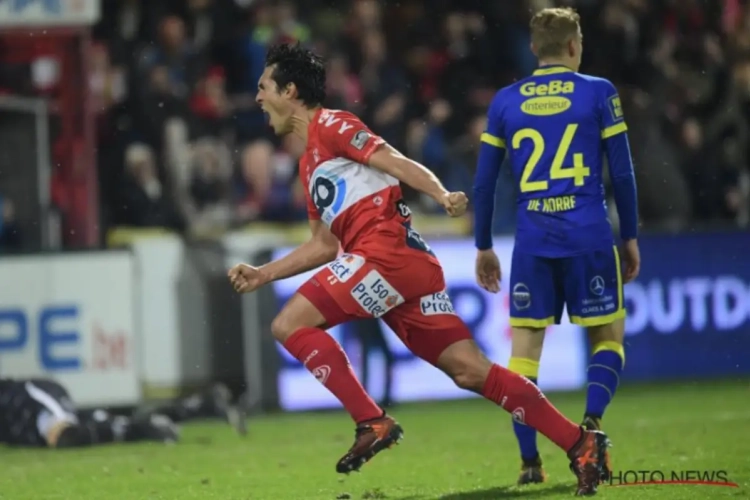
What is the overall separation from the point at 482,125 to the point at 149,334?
4.06 m

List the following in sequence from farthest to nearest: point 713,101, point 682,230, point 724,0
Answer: point 724,0, point 713,101, point 682,230

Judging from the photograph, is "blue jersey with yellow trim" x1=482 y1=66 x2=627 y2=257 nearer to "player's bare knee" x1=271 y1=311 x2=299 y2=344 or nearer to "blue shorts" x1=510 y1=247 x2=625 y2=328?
"blue shorts" x1=510 y1=247 x2=625 y2=328

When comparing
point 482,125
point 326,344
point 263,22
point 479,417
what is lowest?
point 479,417

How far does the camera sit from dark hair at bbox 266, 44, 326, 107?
7.10m

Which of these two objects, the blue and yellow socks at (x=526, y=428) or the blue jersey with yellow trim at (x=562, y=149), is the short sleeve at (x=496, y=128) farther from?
the blue and yellow socks at (x=526, y=428)

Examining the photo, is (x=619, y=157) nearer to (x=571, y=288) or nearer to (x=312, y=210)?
(x=571, y=288)

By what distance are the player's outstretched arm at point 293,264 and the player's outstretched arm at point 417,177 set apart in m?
0.57

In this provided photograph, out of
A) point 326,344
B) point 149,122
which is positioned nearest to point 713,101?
point 149,122

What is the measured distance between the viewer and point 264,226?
44.2ft

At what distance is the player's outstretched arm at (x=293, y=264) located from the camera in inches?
274

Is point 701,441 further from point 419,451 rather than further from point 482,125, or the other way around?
point 482,125

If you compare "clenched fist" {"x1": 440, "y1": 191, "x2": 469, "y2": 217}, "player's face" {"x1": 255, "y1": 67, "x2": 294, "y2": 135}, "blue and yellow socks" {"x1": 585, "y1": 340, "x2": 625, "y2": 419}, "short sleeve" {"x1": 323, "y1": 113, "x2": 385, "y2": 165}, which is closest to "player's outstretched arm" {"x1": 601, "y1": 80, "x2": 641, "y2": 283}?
"blue and yellow socks" {"x1": 585, "y1": 340, "x2": 625, "y2": 419}

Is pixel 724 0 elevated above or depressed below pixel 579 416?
above

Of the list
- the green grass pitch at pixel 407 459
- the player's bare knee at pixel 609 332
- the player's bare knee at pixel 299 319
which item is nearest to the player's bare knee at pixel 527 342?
the player's bare knee at pixel 609 332
